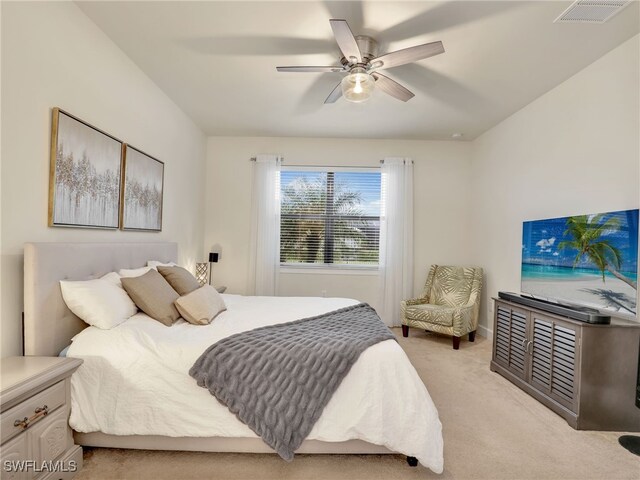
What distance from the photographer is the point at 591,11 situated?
84.6 inches

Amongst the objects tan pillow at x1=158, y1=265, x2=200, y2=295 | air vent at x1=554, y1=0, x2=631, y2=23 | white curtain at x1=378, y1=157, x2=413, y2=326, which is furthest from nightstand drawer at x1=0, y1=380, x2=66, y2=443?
white curtain at x1=378, y1=157, x2=413, y2=326

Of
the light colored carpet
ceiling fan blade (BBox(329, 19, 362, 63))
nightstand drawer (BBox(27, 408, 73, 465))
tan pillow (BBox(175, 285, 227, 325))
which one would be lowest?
the light colored carpet

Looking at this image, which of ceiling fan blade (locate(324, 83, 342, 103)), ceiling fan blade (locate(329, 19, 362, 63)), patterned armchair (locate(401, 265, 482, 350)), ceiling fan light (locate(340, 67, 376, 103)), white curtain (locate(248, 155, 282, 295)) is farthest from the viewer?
white curtain (locate(248, 155, 282, 295))

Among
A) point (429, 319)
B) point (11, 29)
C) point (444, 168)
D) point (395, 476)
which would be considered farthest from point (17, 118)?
point (444, 168)

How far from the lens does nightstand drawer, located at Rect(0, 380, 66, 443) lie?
1.39 metres

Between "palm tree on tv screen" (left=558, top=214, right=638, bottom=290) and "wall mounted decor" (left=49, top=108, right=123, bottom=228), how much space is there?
3695mm

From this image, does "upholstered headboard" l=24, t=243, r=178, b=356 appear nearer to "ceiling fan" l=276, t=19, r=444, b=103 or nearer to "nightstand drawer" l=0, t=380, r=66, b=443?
"nightstand drawer" l=0, t=380, r=66, b=443

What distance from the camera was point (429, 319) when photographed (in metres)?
4.09

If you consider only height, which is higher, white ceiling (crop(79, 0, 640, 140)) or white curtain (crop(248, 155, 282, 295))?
white ceiling (crop(79, 0, 640, 140))

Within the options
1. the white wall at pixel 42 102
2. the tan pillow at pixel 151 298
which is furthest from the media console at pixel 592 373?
the white wall at pixel 42 102

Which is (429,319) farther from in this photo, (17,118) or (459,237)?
(17,118)

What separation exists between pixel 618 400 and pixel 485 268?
2.33 m

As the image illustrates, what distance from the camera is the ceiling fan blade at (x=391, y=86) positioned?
8.74ft

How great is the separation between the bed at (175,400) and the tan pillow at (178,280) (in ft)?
2.63
